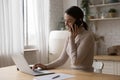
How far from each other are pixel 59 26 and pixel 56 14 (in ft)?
0.85

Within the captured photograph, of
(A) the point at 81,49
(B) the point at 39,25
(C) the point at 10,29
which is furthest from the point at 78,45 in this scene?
(B) the point at 39,25

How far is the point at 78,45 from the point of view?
232 cm

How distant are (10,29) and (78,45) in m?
1.63

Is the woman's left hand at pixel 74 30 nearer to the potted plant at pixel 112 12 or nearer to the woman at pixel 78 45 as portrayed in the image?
the woman at pixel 78 45

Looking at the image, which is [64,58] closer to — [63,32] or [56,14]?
[63,32]

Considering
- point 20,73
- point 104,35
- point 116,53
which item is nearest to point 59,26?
point 104,35

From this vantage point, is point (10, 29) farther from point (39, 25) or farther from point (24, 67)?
point (24, 67)

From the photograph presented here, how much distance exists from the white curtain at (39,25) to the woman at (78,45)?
5.98 feet

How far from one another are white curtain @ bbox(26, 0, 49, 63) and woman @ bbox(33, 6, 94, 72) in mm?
1823

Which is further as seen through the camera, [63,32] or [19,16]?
[63,32]

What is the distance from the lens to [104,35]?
4.42 meters

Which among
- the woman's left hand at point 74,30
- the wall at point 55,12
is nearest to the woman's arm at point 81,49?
the woman's left hand at point 74,30

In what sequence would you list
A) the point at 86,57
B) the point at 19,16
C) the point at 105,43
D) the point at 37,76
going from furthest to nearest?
the point at 105,43 < the point at 19,16 < the point at 86,57 < the point at 37,76

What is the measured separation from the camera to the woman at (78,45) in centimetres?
223
